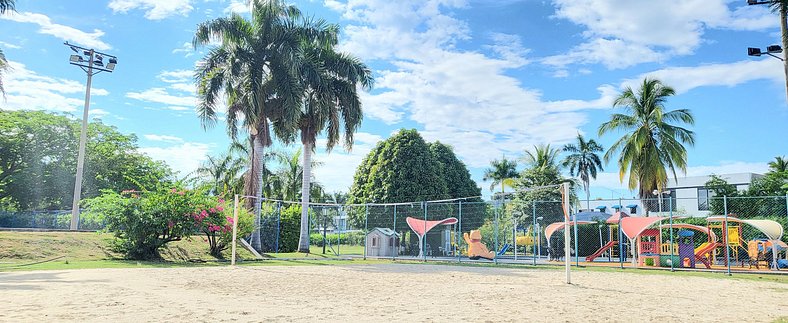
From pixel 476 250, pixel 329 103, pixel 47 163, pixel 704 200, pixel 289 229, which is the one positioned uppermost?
pixel 329 103

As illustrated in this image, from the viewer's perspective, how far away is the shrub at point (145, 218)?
18.8m

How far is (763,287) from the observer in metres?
13.2

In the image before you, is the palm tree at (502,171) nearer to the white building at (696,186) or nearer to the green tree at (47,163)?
the white building at (696,186)

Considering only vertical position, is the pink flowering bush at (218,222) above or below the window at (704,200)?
below

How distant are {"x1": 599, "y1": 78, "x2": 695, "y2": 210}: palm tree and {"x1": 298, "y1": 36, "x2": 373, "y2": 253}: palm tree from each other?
14134 millimetres

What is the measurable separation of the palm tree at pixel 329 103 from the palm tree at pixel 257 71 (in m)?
1.09

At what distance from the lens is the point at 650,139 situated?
95.9ft

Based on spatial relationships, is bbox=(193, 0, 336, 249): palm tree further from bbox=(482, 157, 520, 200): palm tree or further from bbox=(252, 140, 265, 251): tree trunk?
bbox=(482, 157, 520, 200): palm tree

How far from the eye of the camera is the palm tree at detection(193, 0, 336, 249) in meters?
25.1

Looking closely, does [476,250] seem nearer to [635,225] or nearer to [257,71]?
[635,225]

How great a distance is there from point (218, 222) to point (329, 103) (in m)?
8.69

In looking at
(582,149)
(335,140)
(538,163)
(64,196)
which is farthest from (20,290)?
(582,149)

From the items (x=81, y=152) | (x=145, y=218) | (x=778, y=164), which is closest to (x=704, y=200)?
(x=778, y=164)

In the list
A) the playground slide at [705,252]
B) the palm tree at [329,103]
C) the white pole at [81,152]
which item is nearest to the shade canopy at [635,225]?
the playground slide at [705,252]
